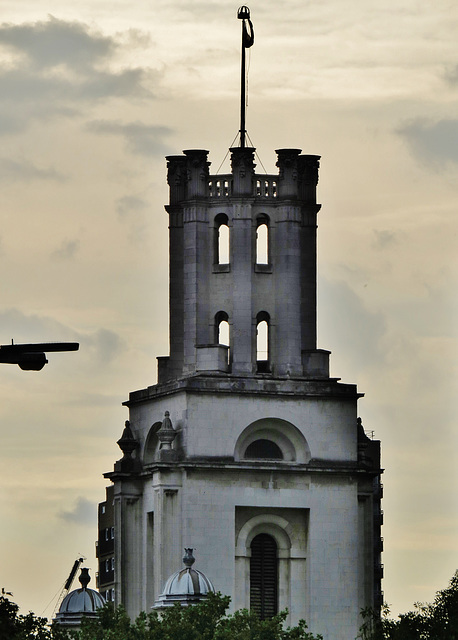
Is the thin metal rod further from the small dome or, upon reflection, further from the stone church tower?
the small dome

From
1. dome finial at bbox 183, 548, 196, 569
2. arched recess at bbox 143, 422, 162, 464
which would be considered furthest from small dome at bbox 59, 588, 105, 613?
arched recess at bbox 143, 422, 162, 464

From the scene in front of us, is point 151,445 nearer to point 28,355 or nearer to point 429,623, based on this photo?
point 429,623

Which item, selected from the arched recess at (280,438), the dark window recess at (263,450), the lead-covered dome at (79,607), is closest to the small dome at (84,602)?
the lead-covered dome at (79,607)

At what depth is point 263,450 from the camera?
178875 millimetres

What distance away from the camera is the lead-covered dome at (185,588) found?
166250mm

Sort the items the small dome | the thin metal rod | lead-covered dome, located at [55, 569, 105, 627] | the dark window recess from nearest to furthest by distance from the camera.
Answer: lead-covered dome, located at [55, 569, 105, 627] < the small dome < the dark window recess < the thin metal rod

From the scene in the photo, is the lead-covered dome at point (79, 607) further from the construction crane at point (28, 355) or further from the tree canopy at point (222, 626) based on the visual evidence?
the construction crane at point (28, 355)

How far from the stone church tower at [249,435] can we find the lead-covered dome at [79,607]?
10.9 ft

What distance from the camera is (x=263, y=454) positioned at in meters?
179

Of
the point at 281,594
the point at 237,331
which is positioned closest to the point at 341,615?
the point at 281,594

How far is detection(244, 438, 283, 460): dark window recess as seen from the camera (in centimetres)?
17850

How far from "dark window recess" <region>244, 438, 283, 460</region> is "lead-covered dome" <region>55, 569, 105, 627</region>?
1058 centimetres

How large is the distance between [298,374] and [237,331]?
387cm

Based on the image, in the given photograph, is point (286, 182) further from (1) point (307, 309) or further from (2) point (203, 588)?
(2) point (203, 588)
